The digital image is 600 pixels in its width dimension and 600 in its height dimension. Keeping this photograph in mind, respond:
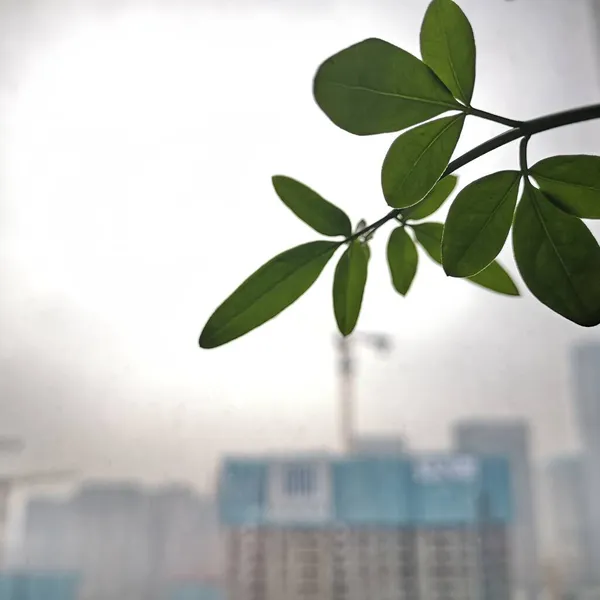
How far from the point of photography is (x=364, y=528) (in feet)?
2.48

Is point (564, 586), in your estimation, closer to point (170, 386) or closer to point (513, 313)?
point (513, 313)

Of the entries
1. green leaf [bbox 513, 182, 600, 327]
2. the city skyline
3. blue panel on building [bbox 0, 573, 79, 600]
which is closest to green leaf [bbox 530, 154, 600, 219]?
green leaf [bbox 513, 182, 600, 327]

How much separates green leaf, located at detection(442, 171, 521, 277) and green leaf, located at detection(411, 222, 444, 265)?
74 millimetres

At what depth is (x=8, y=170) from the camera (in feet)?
2.58

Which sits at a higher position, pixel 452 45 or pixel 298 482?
pixel 452 45

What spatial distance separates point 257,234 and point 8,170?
29 cm

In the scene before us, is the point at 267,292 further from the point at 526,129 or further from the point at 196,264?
the point at 196,264

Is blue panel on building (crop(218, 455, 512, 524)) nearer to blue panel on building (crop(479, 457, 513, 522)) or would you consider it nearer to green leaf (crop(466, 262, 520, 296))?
blue panel on building (crop(479, 457, 513, 522))

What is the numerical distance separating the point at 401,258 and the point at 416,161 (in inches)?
3.4

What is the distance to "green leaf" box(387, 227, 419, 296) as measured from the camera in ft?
1.03

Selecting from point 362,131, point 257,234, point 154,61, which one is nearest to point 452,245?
point 362,131

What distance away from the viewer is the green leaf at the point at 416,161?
0.24m

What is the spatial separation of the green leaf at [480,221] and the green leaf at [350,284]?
0.05m

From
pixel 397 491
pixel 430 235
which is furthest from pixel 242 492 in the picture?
pixel 430 235
